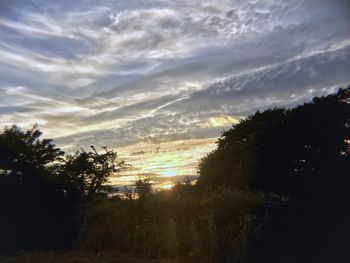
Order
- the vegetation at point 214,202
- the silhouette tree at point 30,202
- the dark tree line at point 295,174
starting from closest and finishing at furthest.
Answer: the dark tree line at point 295,174 < the vegetation at point 214,202 < the silhouette tree at point 30,202

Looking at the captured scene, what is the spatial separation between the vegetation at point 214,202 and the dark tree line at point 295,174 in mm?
49

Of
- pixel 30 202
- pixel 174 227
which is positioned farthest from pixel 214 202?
pixel 30 202

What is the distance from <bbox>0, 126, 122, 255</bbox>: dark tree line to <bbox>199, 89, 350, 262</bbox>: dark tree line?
7278 mm

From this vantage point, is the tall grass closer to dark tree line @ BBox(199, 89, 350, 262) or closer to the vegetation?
the vegetation

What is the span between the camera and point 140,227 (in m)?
15.3

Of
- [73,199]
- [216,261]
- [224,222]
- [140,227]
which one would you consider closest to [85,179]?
[73,199]

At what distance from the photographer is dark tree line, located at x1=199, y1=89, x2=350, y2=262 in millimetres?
10625

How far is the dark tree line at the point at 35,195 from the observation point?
18.5 metres

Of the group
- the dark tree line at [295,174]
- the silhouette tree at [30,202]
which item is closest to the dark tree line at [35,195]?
the silhouette tree at [30,202]

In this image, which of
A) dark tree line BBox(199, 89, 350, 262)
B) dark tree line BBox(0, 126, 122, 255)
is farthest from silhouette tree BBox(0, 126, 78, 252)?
dark tree line BBox(199, 89, 350, 262)

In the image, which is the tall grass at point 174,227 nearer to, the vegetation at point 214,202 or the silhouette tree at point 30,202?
the vegetation at point 214,202

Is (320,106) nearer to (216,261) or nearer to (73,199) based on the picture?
(73,199)

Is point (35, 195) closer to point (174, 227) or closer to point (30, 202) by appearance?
point (30, 202)

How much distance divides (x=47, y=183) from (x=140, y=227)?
7.59 meters
